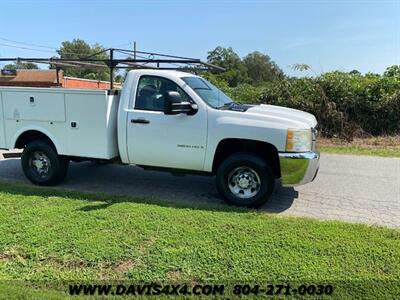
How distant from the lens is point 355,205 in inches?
238

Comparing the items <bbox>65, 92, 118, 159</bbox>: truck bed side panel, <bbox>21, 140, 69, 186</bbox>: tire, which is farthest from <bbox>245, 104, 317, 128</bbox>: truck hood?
<bbox>21, 140, 69, 186</bbox>: tire

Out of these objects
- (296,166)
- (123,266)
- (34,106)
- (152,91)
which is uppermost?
(152,91)

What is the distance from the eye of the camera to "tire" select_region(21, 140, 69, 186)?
669 centimetres

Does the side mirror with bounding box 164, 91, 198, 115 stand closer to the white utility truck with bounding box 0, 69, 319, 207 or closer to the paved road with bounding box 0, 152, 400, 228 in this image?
the white utility truck with bounding box 0, 69, 319, 207

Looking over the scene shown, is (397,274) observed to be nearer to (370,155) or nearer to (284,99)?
(370,155)

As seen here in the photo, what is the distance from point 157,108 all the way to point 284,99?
8435 millimetres

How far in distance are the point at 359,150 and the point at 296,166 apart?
6.45 meters

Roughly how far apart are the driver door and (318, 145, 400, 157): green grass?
20.3ft

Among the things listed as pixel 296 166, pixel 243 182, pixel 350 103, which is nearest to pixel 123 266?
pixel 243 182

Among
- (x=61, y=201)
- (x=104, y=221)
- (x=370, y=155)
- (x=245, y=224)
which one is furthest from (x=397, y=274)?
(x=370, y=155)

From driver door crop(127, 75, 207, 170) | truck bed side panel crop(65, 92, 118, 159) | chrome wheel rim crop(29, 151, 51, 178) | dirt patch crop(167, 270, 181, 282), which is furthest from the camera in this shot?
chrome wheel rim crop(29, 151, 51, 178)

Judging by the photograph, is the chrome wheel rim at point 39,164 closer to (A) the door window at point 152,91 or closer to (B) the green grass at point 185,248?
(B) the green grass at point 185,248

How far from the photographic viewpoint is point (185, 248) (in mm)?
4203

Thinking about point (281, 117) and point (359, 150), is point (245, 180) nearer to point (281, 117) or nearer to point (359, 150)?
point (281, 117)
